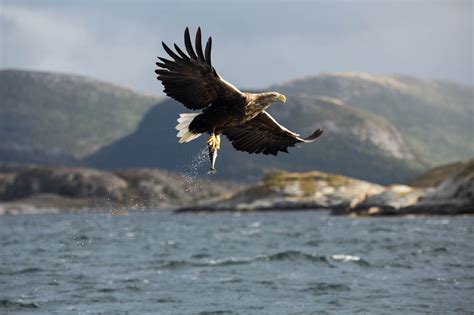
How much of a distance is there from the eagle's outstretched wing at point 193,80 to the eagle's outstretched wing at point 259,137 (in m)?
2.48

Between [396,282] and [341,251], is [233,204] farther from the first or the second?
[396,282]

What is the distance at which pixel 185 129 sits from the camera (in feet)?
51.9

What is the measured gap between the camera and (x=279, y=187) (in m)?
177

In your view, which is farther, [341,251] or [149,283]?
[341,251]

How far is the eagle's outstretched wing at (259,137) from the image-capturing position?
18.0m

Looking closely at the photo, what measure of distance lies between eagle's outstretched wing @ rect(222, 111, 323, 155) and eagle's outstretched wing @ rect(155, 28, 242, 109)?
97.8 inches

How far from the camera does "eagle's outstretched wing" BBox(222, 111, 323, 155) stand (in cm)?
1802

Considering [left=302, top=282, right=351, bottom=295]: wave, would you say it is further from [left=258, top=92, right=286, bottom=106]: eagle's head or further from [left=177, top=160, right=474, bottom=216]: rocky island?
[left=177, top=160, right=474, bottom=216]: rocky island

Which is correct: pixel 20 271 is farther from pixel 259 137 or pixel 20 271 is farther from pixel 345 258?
pixel 259 137

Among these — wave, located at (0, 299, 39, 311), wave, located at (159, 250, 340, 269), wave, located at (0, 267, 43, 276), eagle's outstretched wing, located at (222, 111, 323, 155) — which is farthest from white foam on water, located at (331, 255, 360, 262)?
eagle's outstretched wing, located at (222, 111, 323, 155)

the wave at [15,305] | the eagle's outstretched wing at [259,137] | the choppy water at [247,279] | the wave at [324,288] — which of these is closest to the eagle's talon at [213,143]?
the eagle's outstretched wing at [259,137]

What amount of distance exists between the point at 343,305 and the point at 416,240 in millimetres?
26816

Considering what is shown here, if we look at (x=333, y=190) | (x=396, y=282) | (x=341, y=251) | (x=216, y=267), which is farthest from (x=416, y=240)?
(x=333, y=190)

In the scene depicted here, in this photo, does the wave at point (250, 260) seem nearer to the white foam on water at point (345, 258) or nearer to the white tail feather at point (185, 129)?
the white foam on water at point (345, 258)
